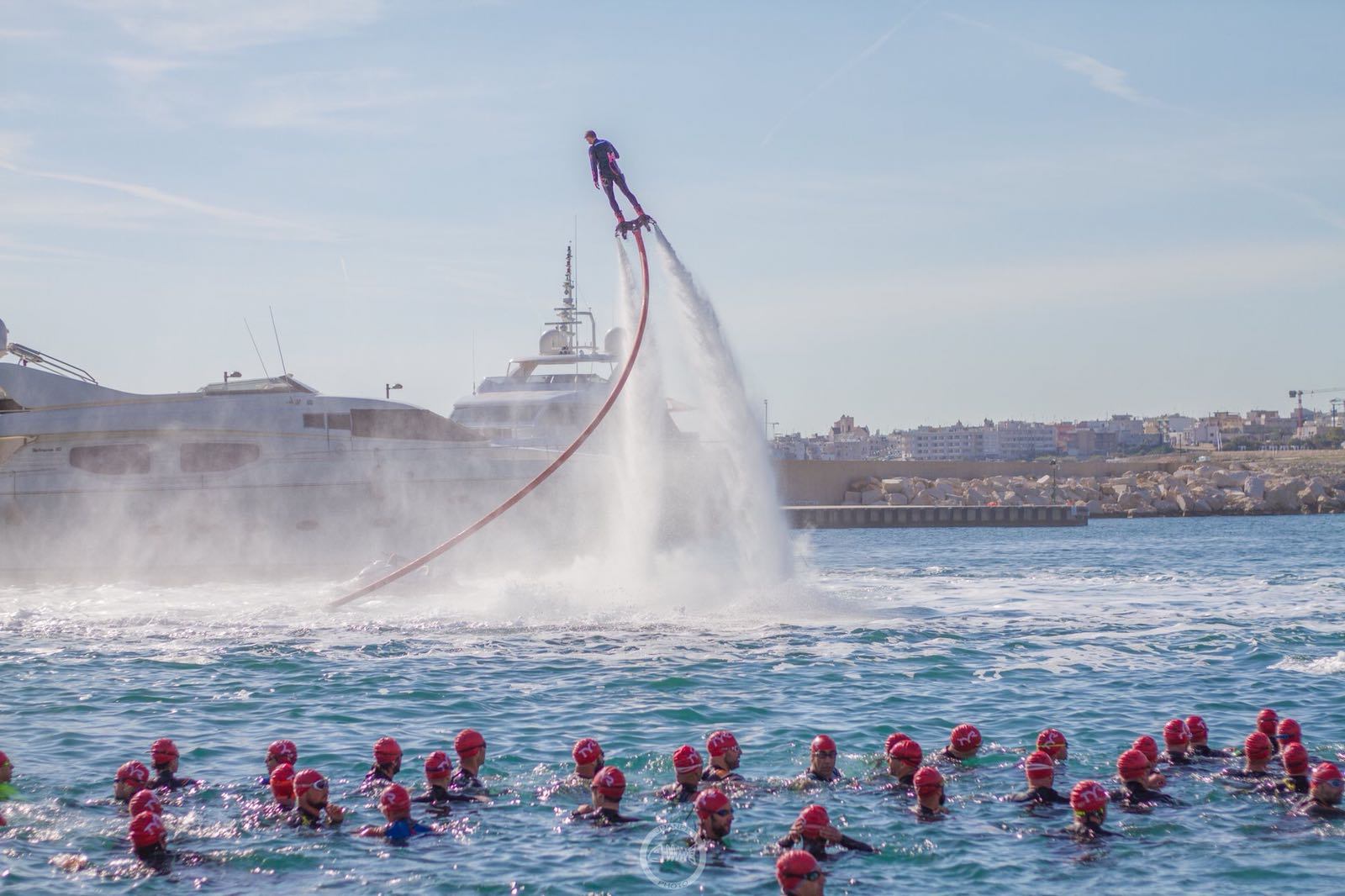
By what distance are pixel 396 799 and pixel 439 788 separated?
3.42 ft

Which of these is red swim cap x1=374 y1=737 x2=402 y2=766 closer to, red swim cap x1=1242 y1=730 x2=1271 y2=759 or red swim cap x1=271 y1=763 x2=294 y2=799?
red swim cap x1=271 y1=763 x2=294 y2=799

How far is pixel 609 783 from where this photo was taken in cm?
1103

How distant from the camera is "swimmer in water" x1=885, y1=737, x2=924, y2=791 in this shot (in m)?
11.9

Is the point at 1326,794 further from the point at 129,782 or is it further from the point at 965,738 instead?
the point at 129,782

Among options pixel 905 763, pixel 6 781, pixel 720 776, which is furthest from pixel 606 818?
pixel 6 781

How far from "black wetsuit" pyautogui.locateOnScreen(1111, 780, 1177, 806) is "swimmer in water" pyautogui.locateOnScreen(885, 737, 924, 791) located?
175cm

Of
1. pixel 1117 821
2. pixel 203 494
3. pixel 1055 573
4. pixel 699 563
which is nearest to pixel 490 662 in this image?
pixel 699 563

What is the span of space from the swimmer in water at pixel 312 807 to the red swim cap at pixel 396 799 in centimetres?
56

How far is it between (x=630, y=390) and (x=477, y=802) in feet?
48.9

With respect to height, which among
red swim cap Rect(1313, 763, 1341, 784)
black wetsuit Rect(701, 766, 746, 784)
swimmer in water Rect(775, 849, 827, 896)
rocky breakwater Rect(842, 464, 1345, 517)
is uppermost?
rocky breakwater Rect(842, 464, 1345, 517)

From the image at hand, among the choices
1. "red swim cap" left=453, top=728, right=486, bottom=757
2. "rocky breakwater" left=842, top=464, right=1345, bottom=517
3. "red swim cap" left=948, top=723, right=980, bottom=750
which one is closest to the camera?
"red swim cap" left=453, top=728, right=486, bottom=757

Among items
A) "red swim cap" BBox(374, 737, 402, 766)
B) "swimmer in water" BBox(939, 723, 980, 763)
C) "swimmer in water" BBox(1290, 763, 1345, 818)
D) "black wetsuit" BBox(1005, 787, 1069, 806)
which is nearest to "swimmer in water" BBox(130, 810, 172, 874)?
"red swim cap" BBox(374, 737, 402, 766)

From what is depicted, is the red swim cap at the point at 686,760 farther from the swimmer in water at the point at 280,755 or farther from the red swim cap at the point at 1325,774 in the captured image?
the red swim cap at the point at 1325,774

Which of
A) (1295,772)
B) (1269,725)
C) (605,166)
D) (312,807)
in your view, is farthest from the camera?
(605,166)
